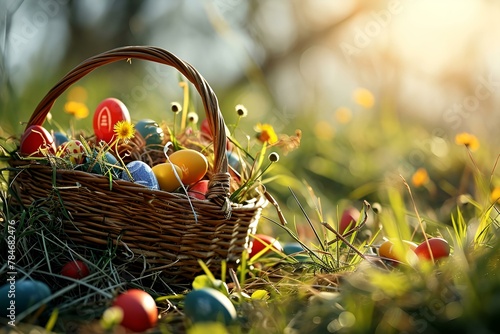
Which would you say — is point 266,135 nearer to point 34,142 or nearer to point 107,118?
point 107,118

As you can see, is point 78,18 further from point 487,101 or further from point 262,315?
point 262,315

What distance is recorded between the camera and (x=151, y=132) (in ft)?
6.05

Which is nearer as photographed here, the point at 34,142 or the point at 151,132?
the point at 34,142

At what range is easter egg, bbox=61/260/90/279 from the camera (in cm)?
142

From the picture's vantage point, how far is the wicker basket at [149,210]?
1475mm

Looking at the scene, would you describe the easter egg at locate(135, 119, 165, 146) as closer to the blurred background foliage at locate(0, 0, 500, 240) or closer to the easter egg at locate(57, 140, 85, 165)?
the easter egg at locate(57, 140, 85, 165)

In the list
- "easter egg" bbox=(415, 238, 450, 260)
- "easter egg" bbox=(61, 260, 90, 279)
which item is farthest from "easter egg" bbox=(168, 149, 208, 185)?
"easter egg" bbox=(415, 238, 450, 260)

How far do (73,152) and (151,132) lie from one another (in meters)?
0.32

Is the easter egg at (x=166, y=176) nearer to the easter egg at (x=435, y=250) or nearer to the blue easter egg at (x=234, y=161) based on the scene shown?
the blue easter egg at (x=234, y=161)

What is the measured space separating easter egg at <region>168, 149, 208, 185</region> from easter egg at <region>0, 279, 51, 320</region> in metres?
0.51

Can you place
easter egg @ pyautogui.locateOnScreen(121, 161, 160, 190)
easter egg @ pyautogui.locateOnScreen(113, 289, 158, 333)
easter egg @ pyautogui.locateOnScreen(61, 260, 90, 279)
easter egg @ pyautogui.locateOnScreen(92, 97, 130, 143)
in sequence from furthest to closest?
1. easter egg @ pyautogui.locateOnScreen(92, 97, 130, 143)
2. easter egg @ pyautogui.locateOnScreen(121, 161, 160, 190)
3. easter egg @ pyautogui.locateOnScreen(61, 260, 90, 279)
4. easter egg @ pyautogui.locateOnScreen(113, 289, 158, 333)

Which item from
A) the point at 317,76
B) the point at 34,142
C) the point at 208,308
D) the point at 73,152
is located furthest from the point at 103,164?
the point at 317,76

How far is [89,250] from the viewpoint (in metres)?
1.52

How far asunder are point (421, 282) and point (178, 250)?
66cm
